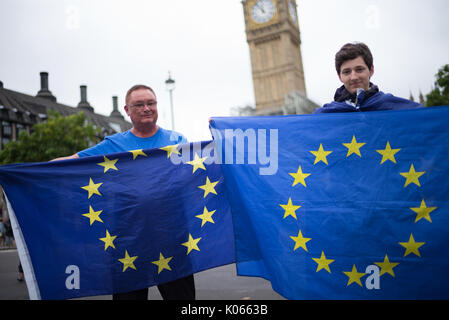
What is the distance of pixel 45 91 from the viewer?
65438mm

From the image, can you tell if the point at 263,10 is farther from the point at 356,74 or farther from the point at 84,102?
the point at 356,74

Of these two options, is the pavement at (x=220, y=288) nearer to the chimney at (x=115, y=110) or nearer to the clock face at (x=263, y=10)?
the clock face at (x=263, y=10)

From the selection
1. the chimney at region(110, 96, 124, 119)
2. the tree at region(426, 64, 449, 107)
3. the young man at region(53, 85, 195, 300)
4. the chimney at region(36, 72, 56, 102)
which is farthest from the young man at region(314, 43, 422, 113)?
the chimney at region(110, 96, 124, 119)

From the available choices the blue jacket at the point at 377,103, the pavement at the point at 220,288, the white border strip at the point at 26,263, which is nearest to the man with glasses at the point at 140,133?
the white border strip at the point at 26,263

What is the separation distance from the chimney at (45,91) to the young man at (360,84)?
2779 inches

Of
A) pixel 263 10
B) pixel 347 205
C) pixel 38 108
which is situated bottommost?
pixel 347 205

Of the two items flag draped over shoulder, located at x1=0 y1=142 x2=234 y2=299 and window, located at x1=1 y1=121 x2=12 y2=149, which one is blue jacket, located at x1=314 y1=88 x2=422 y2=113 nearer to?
flag draped over shoulder, located at x1=0 y1=142 x2=234 y2=299

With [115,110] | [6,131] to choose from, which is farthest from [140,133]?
[115,110]

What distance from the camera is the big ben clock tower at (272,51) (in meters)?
63.4

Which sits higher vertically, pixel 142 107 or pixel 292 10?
pixel 292 10

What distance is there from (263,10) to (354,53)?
215 feet
